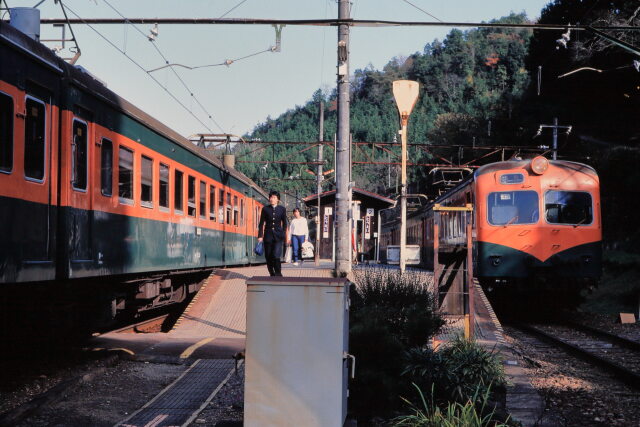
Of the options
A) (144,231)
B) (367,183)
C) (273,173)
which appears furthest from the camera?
(273,173)

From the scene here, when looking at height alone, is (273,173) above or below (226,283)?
above

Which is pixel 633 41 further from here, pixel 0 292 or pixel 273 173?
pixel 273 173

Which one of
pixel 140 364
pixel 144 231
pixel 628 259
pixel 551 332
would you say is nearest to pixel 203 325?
pixel 144 231

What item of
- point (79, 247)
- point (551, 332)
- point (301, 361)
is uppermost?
point (79, 247)

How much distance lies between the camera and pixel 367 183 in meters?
76.8

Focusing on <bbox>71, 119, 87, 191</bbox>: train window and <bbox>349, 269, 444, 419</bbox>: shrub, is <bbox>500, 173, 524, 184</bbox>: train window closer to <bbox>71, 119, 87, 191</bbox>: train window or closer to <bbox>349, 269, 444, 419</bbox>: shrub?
<bbox>349, 269, 444, 419</bbox>: shrub

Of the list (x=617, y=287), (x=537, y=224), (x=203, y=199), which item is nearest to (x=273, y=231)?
(x=203, y=199)

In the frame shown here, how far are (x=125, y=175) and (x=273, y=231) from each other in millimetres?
3093

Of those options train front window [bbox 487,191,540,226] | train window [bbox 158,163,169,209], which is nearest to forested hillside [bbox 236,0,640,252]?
train front window [bbox 487,191,540,226]

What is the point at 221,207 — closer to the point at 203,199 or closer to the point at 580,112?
the point at 203,199

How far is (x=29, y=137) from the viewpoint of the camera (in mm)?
7414

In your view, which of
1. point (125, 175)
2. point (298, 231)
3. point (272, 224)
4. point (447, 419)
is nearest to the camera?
point (447, 419)

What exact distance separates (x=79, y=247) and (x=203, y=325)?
146 inches

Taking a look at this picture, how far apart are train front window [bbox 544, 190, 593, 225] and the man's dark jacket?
608 centimetres
